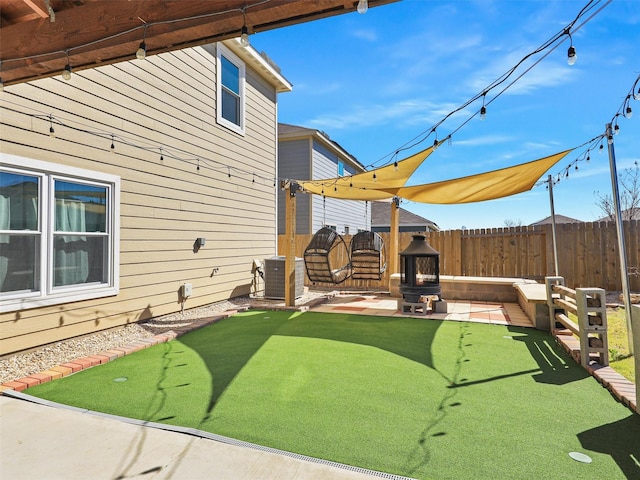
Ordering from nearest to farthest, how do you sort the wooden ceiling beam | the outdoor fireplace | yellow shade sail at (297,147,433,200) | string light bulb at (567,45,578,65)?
the wooden ceiling beam → string light bulb at (567,45,578,65) → yellow shade sail at (297,147,433,200) → the outdoor fireplace

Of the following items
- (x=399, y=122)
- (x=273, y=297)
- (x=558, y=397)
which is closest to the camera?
(x=558, y=397)

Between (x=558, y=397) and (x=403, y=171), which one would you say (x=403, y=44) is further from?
(x=558, y=397)

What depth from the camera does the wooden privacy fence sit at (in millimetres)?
7270

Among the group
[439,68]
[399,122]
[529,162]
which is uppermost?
[399,122]

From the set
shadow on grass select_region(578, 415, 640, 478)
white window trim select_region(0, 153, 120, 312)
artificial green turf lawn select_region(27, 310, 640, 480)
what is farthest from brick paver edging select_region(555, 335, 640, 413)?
white window trim select_region(0, 153, 120, 312)

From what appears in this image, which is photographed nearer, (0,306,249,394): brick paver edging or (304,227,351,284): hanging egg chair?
(0,306,249,394): brick paver edging

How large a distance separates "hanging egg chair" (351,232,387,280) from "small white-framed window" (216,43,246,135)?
3381 millimetres

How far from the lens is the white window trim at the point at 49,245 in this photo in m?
3.54

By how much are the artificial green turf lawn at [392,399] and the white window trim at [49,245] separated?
1.06 meters

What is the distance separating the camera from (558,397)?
8.87 feet

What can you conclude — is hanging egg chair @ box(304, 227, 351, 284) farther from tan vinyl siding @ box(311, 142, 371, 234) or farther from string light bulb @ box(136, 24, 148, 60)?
string light bulb @ box(136, 24, 148, 60)

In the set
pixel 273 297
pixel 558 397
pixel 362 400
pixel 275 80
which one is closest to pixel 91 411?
pixel 362 400

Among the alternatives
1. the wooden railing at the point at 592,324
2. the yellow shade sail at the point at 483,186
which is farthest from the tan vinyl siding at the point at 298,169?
the wooden railing at the point at 592,324

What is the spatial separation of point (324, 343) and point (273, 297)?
136 inches
